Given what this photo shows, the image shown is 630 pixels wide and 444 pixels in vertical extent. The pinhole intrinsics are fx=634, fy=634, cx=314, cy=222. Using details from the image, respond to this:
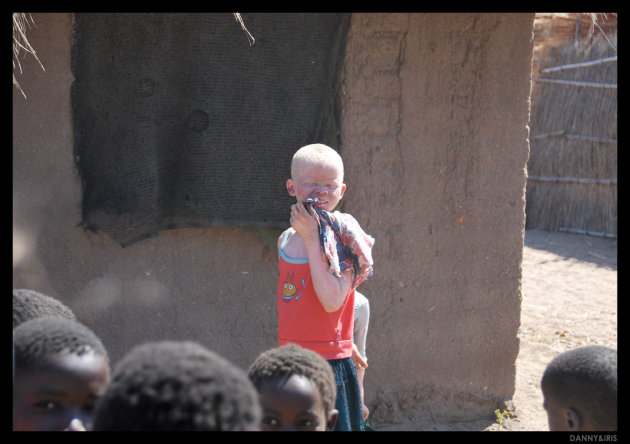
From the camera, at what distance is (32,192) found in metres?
3.33

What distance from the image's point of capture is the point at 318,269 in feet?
6.94

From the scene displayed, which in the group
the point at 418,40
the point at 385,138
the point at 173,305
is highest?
the point at 418,40

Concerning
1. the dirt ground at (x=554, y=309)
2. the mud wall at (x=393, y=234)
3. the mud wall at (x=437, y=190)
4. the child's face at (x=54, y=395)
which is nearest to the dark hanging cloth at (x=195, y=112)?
the mud wall at (x=393, y=234)

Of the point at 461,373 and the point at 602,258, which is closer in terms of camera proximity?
the point at 461,373

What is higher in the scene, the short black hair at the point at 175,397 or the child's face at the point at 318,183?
the child's face at the point at 318,183

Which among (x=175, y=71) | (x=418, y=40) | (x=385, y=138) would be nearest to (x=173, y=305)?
(x=175, y=71)

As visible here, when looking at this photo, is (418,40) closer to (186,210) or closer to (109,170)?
(186,210)

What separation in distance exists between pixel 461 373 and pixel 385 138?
59.7 inches

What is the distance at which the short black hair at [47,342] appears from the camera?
4.62 feet

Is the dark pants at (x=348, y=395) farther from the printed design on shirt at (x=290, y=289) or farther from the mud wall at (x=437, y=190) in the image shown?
the mud wall at (x=437, y=190)

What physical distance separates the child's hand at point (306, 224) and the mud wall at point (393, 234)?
4.81 feet

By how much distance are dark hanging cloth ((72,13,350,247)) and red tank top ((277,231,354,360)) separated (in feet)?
4.08

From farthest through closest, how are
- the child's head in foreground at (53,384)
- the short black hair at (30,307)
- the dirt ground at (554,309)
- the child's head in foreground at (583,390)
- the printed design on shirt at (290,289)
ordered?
the dirt ground at (554,309)
the printed design on shirt at (290,289)
the short black hair at (30,307)
the child's head in foreground at (583,390)
the child's head in foreground at (53,384)

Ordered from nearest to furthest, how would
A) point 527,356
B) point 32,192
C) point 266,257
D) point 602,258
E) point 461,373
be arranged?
point 32,192
point 266,257
point 461,373
point 527,356
point 602,258
